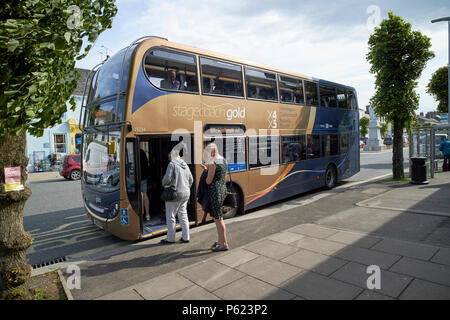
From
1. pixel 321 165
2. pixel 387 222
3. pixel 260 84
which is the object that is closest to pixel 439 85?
pixel 321 165

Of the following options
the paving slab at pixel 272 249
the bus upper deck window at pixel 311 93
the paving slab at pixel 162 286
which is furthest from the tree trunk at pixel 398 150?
the paving slab at pixel 162 286

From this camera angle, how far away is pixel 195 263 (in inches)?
181

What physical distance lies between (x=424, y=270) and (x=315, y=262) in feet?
4.63

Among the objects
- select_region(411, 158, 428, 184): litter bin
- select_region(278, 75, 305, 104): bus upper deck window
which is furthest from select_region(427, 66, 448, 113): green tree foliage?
select_region(278, 75, 305, 104): bus upper deck window

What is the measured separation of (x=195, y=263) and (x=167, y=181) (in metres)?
1.56

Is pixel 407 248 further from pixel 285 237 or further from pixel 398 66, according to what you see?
pixel 398 66

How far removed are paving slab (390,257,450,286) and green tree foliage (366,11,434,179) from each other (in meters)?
9.24

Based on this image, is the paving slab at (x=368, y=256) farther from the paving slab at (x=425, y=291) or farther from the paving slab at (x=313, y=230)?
the paving slab at (x=313, y=230)

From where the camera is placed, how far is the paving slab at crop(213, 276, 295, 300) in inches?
137

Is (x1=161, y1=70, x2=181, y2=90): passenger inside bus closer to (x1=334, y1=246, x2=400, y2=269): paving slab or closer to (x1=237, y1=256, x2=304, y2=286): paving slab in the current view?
(x1=237, y1=256, x2=304, y2=286): paving slab

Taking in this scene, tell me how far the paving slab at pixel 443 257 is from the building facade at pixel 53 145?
2424cm
